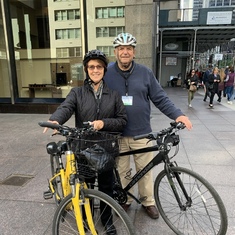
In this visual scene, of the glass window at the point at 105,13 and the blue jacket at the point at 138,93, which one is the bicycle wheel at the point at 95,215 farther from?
the glass window at the point at 105,13

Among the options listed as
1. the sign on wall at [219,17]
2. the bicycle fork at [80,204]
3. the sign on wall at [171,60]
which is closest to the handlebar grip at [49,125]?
the bicycle fork at [80,204]

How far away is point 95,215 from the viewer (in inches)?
92.3

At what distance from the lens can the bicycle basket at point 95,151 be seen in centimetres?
181

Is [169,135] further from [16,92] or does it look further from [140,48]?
[16,92]

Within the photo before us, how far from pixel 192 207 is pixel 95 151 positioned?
4.09ft

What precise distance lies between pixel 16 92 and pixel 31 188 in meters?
6.13

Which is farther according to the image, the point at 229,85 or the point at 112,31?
the point at 229,85

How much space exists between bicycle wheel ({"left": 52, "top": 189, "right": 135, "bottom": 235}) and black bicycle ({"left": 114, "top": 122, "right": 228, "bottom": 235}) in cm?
34

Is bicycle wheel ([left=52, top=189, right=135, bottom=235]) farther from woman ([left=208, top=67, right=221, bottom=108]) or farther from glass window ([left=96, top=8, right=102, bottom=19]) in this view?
woman ([left=208, top=67, right=221, bottom=108])

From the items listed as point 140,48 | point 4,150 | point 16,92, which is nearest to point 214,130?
point 140,48

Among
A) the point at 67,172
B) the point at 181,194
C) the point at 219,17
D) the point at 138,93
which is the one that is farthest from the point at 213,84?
the point at 67,172

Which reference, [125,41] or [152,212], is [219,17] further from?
[152,212]

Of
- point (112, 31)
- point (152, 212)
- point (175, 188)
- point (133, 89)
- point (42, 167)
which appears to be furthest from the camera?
point (112, 31)

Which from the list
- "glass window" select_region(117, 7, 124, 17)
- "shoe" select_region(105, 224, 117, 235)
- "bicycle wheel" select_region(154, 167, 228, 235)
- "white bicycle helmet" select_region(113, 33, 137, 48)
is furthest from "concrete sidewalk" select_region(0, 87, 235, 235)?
Answer: "glass window" select_region(117, 7, 124, 17)
